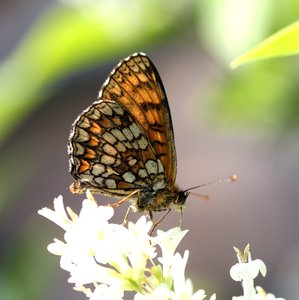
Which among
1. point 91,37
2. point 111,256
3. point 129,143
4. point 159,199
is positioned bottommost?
point 111,256

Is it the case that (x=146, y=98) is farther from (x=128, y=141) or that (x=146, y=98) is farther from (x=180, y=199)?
(x=180, y=199)

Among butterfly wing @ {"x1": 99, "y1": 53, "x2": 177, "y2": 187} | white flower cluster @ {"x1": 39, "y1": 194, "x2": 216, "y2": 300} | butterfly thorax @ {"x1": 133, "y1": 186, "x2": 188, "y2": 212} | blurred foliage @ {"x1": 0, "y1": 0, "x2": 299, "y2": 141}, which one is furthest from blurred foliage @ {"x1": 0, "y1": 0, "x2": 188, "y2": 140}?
white flower cluster @ {"x1": 39, "y1": 194, "x2": 216, "y2": 300}

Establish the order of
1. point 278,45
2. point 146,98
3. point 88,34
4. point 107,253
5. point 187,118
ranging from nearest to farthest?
point 278,45
point 107,253
point 146,98
point 88,34
point 187,118

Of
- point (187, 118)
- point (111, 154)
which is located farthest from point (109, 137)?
point (187, 118)

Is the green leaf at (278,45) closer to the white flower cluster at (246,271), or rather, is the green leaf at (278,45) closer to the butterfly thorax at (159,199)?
the white flower cluster at (246,271)

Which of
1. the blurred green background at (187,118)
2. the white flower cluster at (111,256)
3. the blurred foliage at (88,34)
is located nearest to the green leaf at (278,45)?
the white flower cluster at (111,256)

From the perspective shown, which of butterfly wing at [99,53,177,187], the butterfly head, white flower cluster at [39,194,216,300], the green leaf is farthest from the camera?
the butterfly head

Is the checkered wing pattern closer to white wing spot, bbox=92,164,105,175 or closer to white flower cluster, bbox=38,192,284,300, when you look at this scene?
white wing spot, bbox=92,164,105,175
